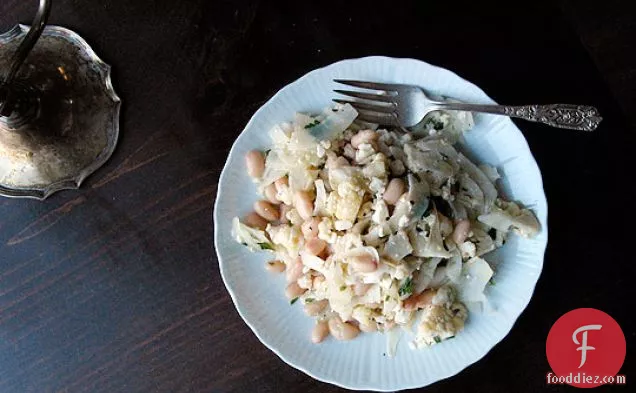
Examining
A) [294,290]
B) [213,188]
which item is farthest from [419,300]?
[213,188]

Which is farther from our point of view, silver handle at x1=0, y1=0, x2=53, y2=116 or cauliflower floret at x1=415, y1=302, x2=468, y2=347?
cauliflower floret at x1=415, y1=302, x2=468, y2=347

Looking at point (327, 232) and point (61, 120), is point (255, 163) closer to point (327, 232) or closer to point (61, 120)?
point (327, 232)

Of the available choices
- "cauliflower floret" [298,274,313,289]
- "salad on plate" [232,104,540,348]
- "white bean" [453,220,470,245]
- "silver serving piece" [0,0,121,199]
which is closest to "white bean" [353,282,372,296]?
"salad on plate" [232,104,540,348]

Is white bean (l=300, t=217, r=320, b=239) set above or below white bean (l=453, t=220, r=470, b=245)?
above

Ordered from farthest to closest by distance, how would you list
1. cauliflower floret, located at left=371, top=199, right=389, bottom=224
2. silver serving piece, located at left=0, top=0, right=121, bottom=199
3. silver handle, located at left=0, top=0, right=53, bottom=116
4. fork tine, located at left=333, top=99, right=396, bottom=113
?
silver serving piece, located at left=0, top=0, right=121, bottom=199 < fork tine, located at left=333, top=99, right=396, bottom=113 < cauliflower floret, located at left=371, top=199, right=389, bottom=224 < silver handle, located at left=0, top=0, right=53, bottom=116

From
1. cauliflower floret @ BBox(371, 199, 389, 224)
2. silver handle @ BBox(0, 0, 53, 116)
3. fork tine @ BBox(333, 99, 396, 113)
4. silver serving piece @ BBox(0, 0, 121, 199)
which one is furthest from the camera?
silver serving piece @ BBox(0, 0, 121, 199)

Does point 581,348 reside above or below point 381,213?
below

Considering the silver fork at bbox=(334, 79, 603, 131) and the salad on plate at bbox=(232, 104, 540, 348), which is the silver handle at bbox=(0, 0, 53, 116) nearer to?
the salad on plate at bbox=(232, 104, 540, 348)
